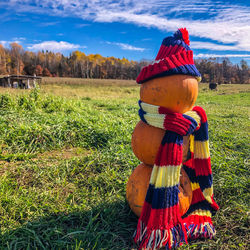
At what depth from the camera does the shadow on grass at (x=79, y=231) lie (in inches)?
84.2

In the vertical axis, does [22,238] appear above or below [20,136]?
below

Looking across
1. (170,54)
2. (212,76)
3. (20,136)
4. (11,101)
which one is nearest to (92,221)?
(170,54)

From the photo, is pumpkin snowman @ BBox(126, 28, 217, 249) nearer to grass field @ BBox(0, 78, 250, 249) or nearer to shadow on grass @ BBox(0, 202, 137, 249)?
shadow on grass @ BBox(0, 202, 137, 249)

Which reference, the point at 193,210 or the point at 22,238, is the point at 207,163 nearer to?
the point at 193,210

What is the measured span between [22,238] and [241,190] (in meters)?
2.82

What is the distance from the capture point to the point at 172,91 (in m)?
2.09

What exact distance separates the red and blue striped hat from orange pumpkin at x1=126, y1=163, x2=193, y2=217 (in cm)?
102

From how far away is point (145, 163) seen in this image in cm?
245

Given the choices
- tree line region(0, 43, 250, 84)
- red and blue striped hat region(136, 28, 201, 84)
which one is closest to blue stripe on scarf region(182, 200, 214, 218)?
red and blue striped hat region(136, 28, 201, 84)

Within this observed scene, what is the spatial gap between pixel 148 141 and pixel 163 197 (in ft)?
1.85

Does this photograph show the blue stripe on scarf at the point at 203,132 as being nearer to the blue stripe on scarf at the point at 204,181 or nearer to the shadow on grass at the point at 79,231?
the blue stripe on scarf at the point at 204,181

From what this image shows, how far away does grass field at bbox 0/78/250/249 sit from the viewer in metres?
2.26

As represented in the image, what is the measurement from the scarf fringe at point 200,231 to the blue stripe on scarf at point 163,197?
18.3 inches

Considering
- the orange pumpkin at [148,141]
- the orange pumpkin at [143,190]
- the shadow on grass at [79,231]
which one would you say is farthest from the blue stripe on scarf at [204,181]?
the shadow on grass at [79,231]
